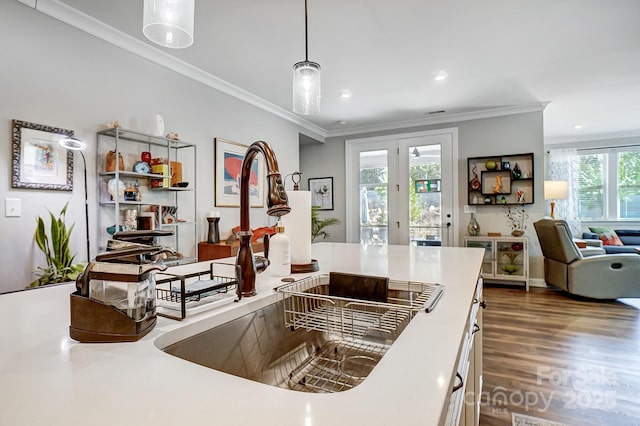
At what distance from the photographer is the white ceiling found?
2268 millimetres

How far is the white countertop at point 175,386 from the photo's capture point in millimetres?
366

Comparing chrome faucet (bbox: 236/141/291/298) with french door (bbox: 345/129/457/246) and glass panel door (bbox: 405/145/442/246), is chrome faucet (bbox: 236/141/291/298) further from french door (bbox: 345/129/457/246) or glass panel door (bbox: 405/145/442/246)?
glass panel door (bbox: 405/145/442/246)

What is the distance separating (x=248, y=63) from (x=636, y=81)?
4272mm

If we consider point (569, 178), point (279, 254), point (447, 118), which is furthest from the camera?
point (569, 178)

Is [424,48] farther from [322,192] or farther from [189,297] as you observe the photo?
[322,192]

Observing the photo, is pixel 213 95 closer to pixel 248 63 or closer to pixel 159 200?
pixel 248 63

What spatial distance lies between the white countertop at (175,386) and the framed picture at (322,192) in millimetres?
5033

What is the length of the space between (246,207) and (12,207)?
77.2 inches

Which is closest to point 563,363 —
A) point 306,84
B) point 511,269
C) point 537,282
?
point 511,269

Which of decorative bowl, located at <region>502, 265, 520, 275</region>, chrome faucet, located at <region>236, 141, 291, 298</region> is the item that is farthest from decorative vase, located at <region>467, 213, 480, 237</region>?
chrome faucet, located at <region>236, 141, 291, 298</region>

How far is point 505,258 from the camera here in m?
4.47

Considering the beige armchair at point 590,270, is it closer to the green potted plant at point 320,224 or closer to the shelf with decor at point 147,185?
the green potted plant at point 320,224

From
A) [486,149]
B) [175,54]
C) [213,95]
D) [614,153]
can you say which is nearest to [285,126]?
[213,95]

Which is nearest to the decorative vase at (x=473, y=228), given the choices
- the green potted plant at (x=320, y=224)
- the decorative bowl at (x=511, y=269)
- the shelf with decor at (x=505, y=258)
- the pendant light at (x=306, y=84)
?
the shelf with decor at (x=505, y=258)
